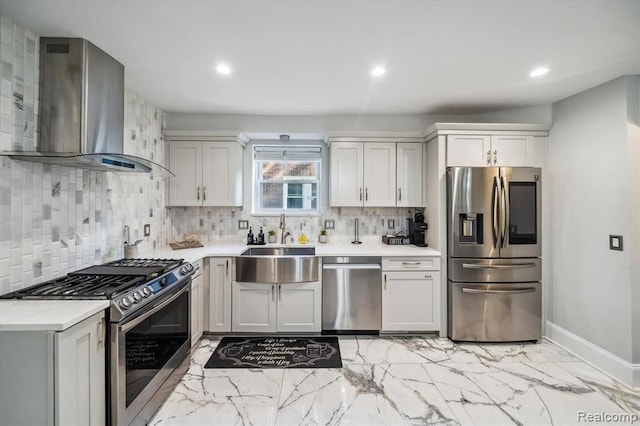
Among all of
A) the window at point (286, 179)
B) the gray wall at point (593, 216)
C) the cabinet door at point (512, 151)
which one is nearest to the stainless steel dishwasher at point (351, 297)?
the window at point (286, 179)

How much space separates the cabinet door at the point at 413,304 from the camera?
9.87 feet

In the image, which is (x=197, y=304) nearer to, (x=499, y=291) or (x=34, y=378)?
(x=34, y=378)

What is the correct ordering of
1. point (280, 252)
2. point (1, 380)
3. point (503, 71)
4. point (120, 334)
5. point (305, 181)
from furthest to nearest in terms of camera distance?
point (305, 181)
point (280, 252)
point (503, 71)
point (120, 334)
point (1, 380)

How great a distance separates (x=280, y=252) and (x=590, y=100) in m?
3.50

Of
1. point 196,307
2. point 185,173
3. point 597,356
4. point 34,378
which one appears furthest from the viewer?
point 185,173

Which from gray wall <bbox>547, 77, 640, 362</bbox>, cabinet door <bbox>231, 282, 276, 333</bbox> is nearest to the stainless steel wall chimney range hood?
cabinet door <bbox>231, 282, 276, 333</bbox>

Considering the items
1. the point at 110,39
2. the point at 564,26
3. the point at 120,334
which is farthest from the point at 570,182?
the point at 110,39

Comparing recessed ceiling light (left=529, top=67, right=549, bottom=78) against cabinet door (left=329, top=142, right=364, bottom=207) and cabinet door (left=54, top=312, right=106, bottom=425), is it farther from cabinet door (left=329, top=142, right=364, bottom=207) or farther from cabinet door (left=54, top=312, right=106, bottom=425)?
cabinet door (left=54, top=312, right=106, bottom=425)

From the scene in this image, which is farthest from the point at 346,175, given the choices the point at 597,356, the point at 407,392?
the point at 597,356

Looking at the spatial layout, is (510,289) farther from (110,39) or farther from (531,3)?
(110,39)

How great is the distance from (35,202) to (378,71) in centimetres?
261

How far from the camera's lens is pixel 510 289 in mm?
2891

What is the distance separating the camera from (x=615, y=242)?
7.88 feet

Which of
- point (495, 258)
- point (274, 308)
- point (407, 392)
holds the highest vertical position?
point (495, 258)
